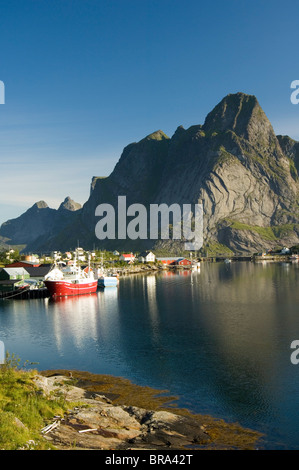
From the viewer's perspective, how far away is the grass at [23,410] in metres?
18.5

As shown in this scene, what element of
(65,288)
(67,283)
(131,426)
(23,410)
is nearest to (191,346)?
(131,426)

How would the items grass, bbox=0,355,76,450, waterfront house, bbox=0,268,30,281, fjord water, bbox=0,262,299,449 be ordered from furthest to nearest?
waterfront house, bbox=0,268,30,281 → fjord water, bbox=0,262,299,449 → grass, bbox=0,355,76,450

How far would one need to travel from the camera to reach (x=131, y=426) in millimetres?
24547

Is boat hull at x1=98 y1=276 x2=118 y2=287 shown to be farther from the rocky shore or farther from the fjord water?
the rocky shore

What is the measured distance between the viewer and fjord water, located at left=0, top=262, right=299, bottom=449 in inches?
1186

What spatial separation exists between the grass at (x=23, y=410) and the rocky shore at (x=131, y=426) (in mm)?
669

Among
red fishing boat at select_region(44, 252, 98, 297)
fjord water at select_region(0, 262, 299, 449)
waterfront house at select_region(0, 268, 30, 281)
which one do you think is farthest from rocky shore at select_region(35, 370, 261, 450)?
waterfront house at select_region(0, 268, 30, 281)

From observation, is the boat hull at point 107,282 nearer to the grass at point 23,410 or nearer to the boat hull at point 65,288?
the boat hull at point 65,288

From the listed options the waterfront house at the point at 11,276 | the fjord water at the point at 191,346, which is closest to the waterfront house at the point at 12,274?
the waterfront house at the point at 11,276

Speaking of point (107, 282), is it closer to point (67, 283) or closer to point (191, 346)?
point (67, 283)

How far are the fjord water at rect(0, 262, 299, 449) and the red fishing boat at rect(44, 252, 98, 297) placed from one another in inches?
327

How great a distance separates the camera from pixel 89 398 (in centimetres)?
2964

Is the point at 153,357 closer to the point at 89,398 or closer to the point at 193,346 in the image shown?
the point at 193,346
